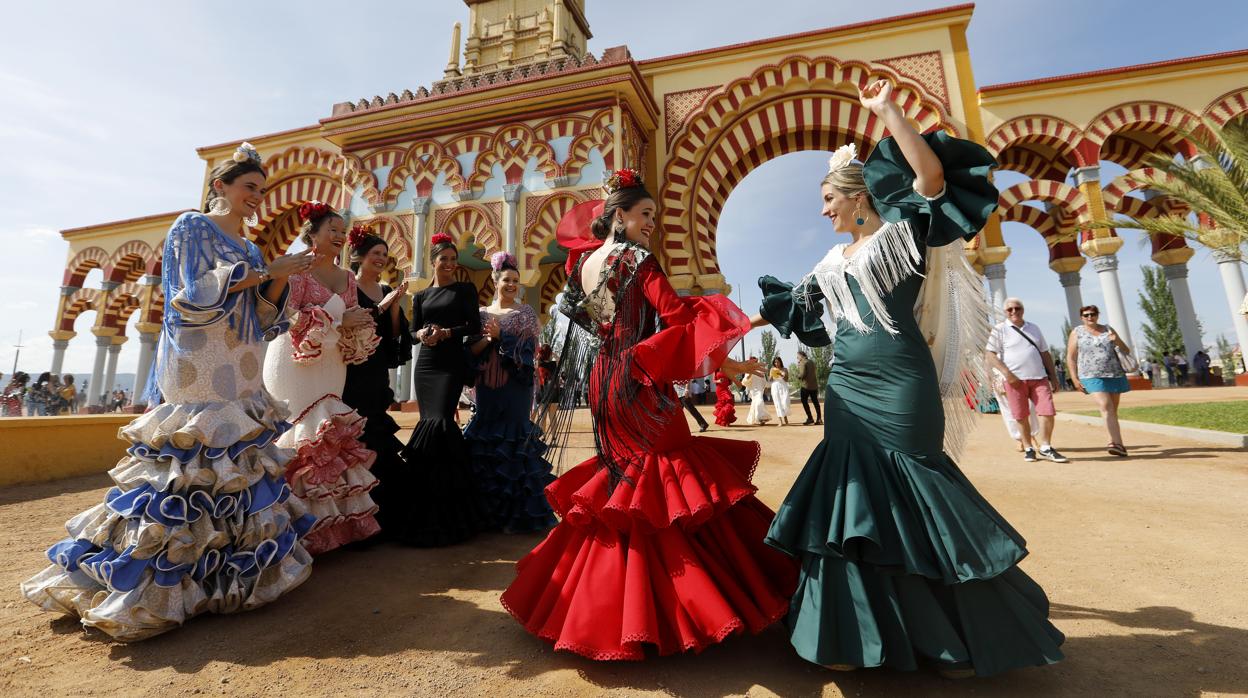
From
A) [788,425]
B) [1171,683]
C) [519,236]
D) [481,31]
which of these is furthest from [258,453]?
[481,31]

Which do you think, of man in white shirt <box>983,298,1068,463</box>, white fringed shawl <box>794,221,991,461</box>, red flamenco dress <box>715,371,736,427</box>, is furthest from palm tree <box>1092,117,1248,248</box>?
white fringed shawl <box>794,221,991,461</box>

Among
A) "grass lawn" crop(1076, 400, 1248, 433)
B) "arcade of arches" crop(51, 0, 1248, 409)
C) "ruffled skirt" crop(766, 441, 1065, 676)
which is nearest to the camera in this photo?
"ruffled skirt" crop(766, 441, 1065, 676)

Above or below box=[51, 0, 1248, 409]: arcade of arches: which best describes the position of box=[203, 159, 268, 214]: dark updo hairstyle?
below

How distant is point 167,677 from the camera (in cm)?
157

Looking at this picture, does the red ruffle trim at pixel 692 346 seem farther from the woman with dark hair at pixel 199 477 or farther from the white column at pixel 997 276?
the white column at pixel 997 276

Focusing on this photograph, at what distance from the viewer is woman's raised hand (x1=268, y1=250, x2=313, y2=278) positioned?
6.70ft

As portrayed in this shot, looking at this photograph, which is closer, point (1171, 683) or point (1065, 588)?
point (1171, 683)

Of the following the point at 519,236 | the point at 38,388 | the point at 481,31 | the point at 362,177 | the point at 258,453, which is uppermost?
the point at 481,31

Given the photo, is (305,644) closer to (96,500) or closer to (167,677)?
(167,677)

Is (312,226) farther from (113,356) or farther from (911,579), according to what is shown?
(113,356)

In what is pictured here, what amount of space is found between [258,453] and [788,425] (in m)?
8.90

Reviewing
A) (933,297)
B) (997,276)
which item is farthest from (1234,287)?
(933,297)

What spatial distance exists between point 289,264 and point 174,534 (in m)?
1.07

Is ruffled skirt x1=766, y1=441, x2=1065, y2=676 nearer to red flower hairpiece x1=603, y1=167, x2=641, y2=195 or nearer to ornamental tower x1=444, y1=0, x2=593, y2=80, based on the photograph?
red flower hairpiece x1=603, y1=167, x2=641, y2=195
